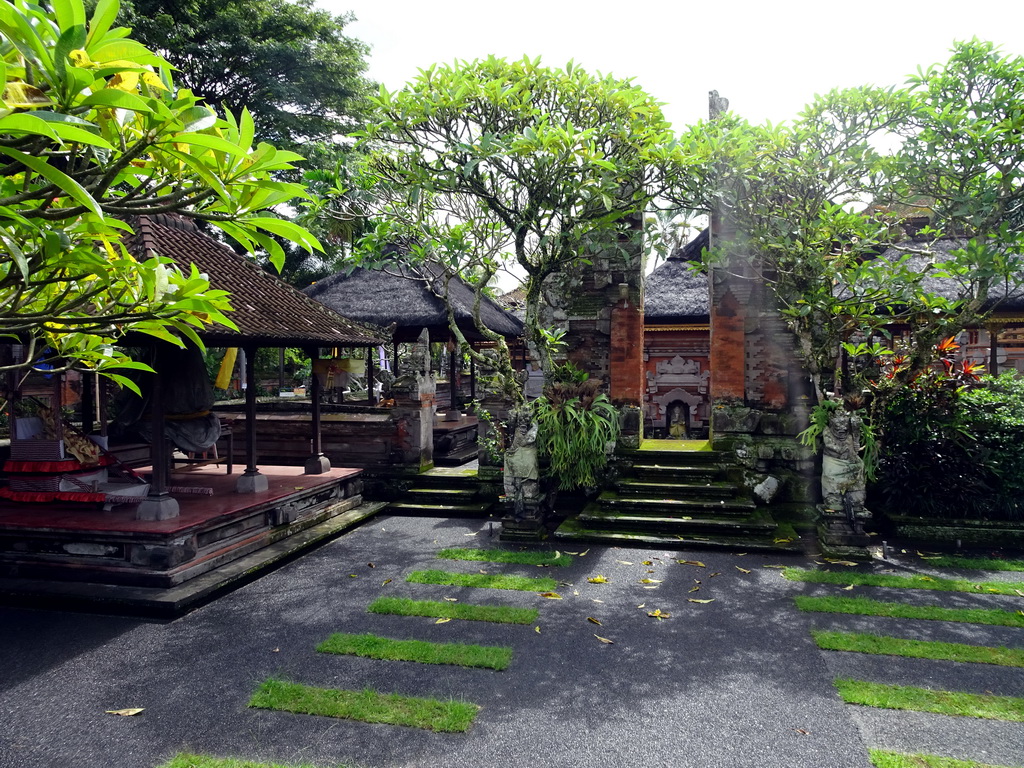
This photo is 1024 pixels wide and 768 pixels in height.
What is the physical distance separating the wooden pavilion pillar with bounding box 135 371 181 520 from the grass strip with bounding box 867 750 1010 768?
6.59m

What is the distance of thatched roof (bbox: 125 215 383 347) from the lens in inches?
283

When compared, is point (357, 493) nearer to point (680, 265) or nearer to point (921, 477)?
point (921, 477)

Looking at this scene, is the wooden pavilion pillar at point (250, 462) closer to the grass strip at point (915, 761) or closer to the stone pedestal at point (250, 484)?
the stone pedestal at point (250, 484)

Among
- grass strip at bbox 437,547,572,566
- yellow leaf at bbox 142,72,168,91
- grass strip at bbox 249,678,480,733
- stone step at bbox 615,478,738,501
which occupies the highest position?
yellow leaf at bbox 142,72,168,91

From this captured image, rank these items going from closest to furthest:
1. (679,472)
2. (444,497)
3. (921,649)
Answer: (921,649), (679,472), (444,497)

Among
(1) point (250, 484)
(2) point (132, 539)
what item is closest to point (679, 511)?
(1) point (250, 484)

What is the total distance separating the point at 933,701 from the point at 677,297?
10.6 m

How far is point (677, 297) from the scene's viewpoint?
1405cm

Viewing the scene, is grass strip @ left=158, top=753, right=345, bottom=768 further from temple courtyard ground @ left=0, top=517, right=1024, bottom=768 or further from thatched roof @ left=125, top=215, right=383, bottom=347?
thatched roof @ left=125, top=215, right=383, bottom=347

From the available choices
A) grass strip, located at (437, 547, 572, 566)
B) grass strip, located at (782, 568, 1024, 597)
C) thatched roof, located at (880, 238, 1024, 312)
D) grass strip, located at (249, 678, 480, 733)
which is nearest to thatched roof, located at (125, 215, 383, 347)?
grass strip, located at (437, 547, 572, 566)

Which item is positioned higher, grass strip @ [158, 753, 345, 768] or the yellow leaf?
the yellow leaf

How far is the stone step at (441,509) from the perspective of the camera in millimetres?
9555

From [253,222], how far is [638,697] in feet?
12.8

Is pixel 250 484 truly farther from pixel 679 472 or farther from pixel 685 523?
pixel 679 472
